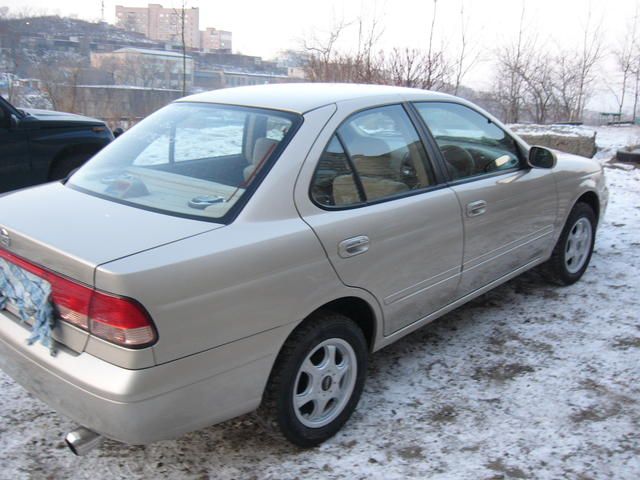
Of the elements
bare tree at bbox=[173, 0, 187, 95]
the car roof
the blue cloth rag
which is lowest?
the blue cloth rag

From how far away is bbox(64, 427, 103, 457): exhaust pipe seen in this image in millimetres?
2135

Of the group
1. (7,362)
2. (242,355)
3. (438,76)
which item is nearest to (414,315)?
(242,355)

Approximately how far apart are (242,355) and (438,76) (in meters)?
10.7

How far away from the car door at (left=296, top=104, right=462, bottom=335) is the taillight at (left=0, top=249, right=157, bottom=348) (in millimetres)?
838

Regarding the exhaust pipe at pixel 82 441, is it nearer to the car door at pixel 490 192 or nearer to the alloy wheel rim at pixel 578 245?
the car door at pixel 490 192

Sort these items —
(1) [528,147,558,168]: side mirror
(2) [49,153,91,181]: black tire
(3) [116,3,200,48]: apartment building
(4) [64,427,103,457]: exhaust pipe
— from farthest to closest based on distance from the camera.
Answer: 1. (3) [116,3,200,48]: apartment building
2. (2) [49,153,91,181]: black tire
3. (1) [528,147,558,168]: side mirror
4. (4) [64,427,103,457]: exhaust pipe

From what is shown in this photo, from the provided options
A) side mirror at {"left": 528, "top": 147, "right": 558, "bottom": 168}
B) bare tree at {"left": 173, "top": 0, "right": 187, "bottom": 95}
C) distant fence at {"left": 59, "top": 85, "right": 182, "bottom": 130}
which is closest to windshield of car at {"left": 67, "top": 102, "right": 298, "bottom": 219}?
side mirror at {"left": 528, "top": 147, "right": 558, "bottom": 168}

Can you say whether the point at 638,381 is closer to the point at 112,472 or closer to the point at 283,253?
the point at 283,253

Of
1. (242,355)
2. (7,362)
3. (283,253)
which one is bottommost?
(7,362)

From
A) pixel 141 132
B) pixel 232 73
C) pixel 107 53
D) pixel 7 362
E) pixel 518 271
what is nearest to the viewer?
pixel 7 362

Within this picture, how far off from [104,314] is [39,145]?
5193 mm

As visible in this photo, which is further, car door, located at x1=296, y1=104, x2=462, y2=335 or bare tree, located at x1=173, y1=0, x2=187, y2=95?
bare tree, located at x1=173, y1=0, x2=187, y2=95

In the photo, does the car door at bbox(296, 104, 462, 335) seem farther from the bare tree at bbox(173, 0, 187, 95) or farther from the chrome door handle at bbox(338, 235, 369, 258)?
the bare tree at bbox(173, 0, 187, 95)

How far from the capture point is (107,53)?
1406cm
